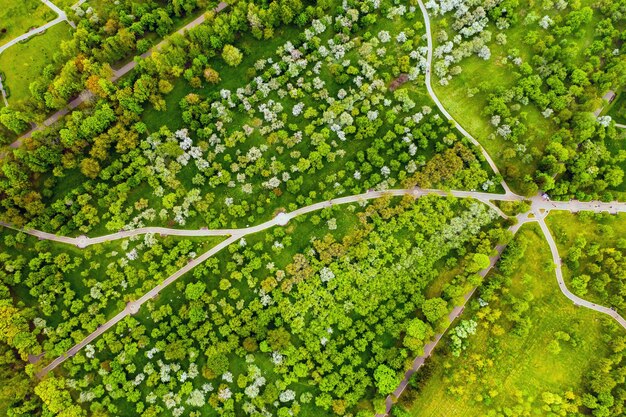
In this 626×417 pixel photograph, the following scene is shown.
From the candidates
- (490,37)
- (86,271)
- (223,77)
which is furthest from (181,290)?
(490,37)

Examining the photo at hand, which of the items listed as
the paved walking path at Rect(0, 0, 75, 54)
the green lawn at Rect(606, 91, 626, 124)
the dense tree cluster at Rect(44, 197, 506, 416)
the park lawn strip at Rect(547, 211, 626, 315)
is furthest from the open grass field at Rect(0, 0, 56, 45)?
the green lawn at Rect(606, 91, 626, 124)

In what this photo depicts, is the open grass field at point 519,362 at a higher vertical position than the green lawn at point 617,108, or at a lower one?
lower

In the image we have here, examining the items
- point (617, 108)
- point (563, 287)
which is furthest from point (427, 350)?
point (617, 108)

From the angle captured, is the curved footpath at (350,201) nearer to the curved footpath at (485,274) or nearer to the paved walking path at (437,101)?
the curved footpath at (485,274)

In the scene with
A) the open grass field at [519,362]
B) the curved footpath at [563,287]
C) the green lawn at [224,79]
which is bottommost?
the open grass field at [519,362]

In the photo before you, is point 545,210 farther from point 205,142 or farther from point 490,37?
point 205,142

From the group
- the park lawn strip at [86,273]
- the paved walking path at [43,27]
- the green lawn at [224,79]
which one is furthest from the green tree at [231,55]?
the park lawn strip at [86,273]
